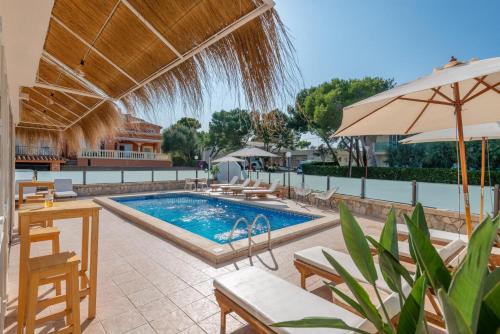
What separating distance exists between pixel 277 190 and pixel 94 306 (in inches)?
381

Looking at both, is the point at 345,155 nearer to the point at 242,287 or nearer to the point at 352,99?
the point at 352,99

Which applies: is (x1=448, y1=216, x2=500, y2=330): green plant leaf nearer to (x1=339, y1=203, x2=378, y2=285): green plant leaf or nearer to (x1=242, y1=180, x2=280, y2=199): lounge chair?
(x1=339, y1=203, x2=378, y2=285): green plant leaf

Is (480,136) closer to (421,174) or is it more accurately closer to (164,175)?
(164,175)

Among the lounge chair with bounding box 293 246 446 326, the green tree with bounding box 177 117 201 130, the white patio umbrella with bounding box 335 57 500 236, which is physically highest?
the white patio umbrella with bounding box 335 57 500 236

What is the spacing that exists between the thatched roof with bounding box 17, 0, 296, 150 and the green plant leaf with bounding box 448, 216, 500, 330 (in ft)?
4.56

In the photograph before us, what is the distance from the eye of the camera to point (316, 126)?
69.0 ft

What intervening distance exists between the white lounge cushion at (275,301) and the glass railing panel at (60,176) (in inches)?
447

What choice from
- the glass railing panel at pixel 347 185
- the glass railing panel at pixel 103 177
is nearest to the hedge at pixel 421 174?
the glass railing panel at pixel 347 185

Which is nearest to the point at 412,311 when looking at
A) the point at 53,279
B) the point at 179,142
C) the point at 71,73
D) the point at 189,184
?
the point at 53,279

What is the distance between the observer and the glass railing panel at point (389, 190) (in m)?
8.05

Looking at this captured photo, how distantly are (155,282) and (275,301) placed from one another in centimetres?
212

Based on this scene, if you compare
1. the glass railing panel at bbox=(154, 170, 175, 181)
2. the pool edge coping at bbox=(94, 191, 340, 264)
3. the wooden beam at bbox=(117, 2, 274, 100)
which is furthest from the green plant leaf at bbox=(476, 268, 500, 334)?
the glass railing panel at bbox=(154, 170, 175, 181)

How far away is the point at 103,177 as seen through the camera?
12.7m

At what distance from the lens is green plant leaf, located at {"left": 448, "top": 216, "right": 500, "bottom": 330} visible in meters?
0.76
